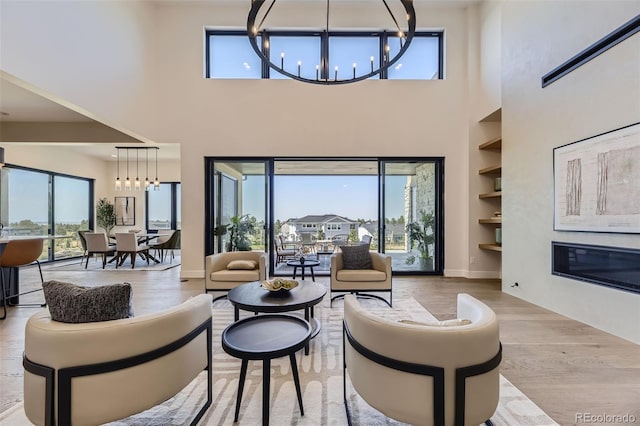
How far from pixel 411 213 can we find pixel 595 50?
3536 millimetres

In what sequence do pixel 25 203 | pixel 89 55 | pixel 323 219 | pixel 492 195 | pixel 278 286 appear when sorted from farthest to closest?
pixel 323 219, pixel 25 203, pixel 492 195, pixel 89 55, pixel 278 286

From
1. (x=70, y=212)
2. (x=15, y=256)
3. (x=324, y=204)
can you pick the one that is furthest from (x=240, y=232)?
(x=70, y=212)

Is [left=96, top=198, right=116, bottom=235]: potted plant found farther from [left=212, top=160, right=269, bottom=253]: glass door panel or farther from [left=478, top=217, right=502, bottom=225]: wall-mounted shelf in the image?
[left=478, top=217, right=502, bottom=225]: wall-mounted shelf

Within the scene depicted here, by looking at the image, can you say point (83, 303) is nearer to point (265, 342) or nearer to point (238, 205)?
point (265, 342)

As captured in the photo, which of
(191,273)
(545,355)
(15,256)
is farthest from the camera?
(191,273)

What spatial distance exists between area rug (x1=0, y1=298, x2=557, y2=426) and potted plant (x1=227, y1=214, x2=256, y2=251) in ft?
11.5

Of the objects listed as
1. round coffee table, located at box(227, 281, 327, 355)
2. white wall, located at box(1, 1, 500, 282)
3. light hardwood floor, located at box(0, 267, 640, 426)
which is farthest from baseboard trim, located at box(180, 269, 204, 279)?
round coffee table, located at box(227, 281, 327, 355)

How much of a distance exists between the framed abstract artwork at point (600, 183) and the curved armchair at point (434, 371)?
266cm

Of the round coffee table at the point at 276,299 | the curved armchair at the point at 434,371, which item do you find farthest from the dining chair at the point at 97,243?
the curved armchair at the point at 434,371

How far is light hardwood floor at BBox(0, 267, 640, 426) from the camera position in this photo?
1.99m

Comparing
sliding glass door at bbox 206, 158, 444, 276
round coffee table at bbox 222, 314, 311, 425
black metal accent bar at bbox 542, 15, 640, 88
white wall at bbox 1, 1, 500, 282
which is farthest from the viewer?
sliding glass door at bbox 206, 158, 444, 276

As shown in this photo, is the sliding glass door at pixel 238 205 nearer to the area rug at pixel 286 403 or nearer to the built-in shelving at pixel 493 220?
the area rug at pixel 286 403

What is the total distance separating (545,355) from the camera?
8.54 feet

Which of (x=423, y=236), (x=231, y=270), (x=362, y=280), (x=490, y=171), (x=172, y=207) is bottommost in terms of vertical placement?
(x=362, y=280)
